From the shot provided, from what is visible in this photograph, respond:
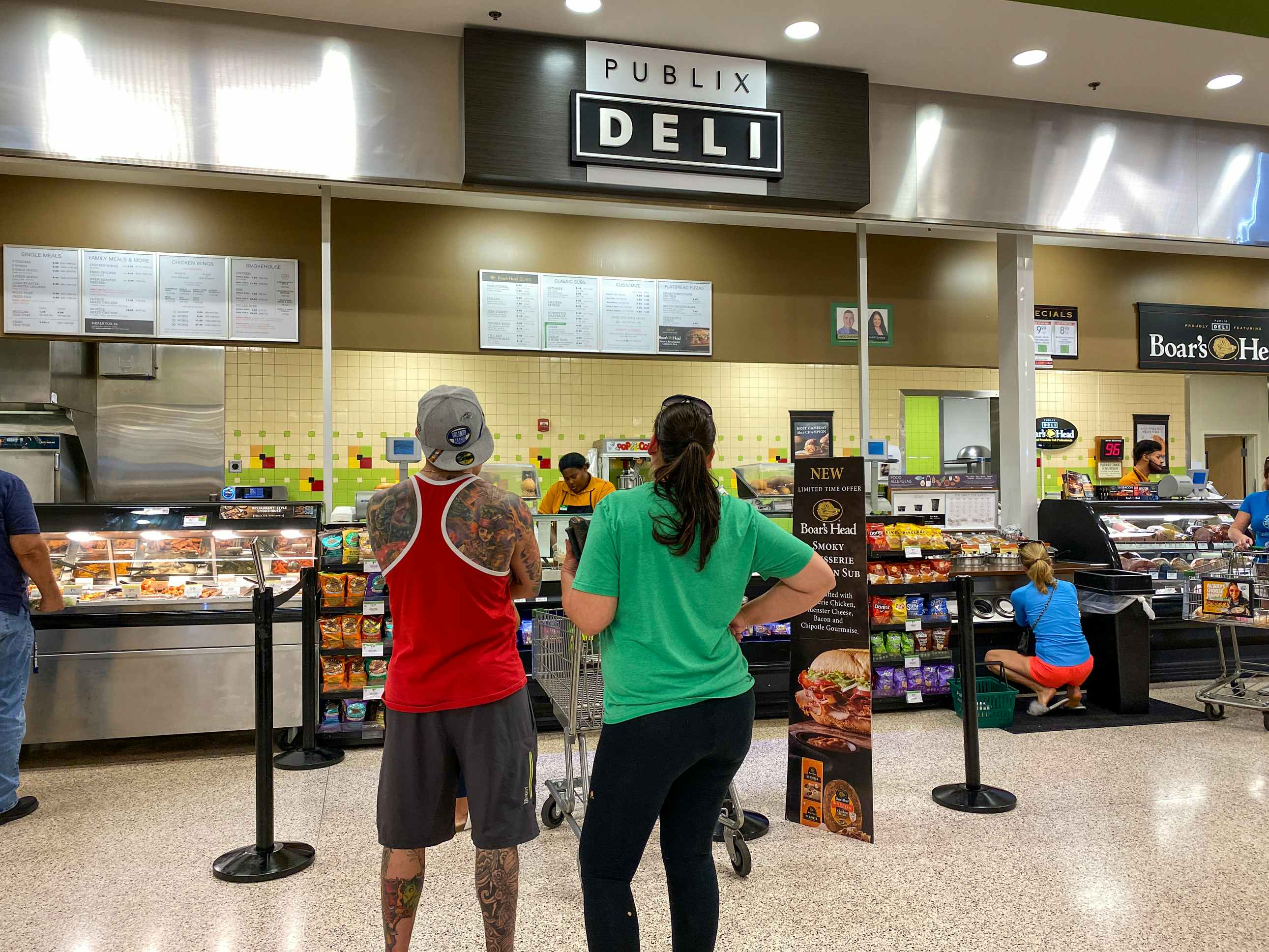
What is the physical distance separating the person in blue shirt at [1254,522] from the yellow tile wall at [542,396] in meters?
2.82

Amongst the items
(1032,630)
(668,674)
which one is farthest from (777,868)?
(1032,630)

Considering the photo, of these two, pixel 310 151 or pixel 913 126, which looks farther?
pixel 913 126

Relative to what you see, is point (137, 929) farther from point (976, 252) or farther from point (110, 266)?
point (976, 252)

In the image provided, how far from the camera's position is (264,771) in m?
3.30

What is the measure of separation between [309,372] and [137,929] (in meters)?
4.82

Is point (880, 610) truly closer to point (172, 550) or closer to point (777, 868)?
point (777, 868)

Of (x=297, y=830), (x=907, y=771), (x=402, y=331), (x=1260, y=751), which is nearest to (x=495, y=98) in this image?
(x=402, y=331)

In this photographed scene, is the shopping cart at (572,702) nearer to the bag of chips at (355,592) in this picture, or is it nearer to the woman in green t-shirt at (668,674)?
the woman in green t-shirt at (668,674)

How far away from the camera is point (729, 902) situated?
9.80 feet

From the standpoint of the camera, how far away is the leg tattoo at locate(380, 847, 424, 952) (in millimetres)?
2205

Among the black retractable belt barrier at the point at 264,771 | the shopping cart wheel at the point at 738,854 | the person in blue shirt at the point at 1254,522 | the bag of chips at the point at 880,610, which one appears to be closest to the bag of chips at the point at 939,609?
the bag of chips at the point at 880,610

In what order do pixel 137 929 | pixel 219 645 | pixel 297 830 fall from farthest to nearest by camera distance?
pixel 219 645
pixel 297 830
pixel 137 929

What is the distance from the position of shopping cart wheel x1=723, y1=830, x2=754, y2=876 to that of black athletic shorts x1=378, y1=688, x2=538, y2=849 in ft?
4.22

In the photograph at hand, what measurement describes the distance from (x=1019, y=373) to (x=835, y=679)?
12.6 ft
